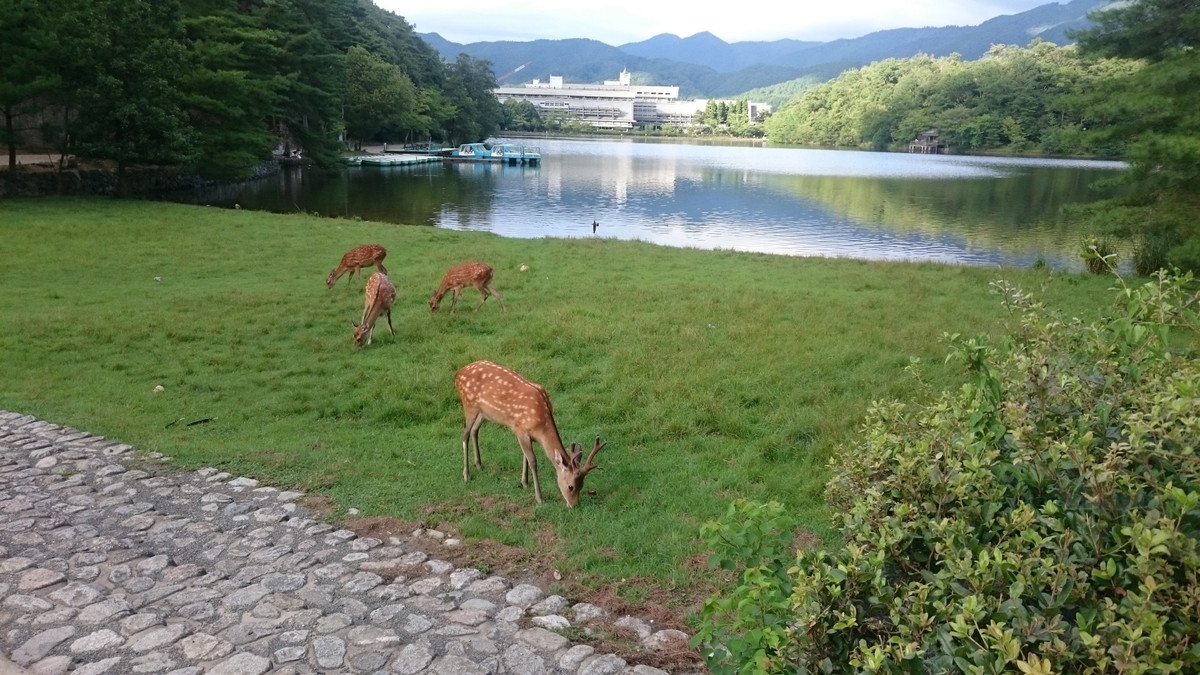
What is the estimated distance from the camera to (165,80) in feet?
78.3

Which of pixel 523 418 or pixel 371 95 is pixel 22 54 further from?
pixel 371 95

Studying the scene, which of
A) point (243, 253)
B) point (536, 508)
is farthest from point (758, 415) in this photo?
point (243, 253)

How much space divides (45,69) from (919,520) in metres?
26.6

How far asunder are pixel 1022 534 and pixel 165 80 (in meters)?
27.2

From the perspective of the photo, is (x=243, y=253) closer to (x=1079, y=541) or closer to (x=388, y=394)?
(x=388, y=394)

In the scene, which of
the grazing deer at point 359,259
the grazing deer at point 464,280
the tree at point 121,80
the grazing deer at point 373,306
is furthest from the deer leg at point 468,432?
the tree at point 121,80

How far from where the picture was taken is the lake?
84.1 ft

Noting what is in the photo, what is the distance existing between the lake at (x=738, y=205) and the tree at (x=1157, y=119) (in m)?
1.66

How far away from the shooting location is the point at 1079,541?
216cm

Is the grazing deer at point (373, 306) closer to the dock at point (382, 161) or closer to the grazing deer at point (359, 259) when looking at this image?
the grazing deer at point (359, 259)

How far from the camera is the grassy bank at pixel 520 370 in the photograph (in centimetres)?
547

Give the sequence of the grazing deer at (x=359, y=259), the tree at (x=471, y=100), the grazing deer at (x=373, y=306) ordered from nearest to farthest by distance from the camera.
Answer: the grazing deer at (x=373, y=306) < the grazing deer at (x=359, y=259) < the tree at (x=471, y=100)

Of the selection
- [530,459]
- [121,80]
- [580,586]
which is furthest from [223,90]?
[580,586]

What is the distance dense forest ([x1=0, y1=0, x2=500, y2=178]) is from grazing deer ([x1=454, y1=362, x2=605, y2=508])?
2157 centimetres
